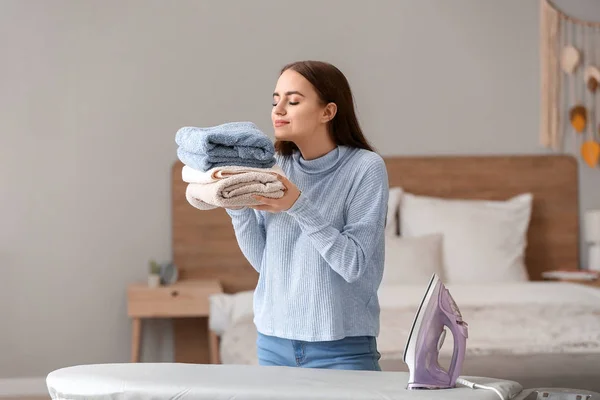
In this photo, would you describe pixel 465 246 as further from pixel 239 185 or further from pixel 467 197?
pixel 239 185

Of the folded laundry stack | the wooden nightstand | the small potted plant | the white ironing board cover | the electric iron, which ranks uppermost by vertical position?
the folded laundry stack

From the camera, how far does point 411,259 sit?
4492mm

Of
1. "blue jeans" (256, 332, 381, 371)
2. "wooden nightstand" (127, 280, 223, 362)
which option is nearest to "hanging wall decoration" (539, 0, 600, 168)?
"wooden nightstand" (127, 280, 223, 362)

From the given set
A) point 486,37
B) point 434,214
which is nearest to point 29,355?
point 434,214

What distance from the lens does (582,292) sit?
416cm

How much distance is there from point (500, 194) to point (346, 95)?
318cm

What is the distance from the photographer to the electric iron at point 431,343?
5.36 feet

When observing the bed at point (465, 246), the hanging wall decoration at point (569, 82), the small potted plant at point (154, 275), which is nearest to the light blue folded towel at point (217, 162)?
the bed at point (465, 246)

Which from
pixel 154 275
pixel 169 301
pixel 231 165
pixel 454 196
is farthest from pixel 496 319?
pixel 231 165

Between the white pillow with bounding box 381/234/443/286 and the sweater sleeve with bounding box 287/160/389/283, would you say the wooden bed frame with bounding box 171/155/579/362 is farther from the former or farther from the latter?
the sweater sleeve with bounding box 287/160/389/283

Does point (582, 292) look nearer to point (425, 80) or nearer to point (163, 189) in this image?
point (425, 80)

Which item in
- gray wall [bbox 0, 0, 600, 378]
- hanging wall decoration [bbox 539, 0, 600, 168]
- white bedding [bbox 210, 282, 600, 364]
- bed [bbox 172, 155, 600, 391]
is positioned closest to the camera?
white bedding [bbox 210, 282, 600, 364]

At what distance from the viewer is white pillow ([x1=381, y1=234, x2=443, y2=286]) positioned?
175 inches

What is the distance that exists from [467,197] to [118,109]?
1882 mm
